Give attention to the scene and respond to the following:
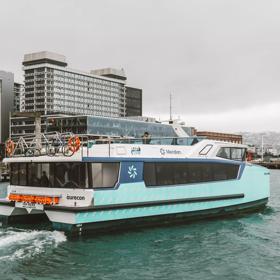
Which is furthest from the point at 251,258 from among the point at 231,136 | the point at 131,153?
the point at 231,136

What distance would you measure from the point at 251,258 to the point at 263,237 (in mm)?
2936

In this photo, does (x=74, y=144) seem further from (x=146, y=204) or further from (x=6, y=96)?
(x=6, y=96)

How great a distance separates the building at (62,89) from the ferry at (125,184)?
367ft

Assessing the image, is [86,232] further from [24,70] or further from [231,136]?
[231,136]

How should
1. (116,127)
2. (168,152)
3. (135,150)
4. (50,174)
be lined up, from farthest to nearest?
(116,127), (168,152), (135,150), (50,174)

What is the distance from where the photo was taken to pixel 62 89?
140m

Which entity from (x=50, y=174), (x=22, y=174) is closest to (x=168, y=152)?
(x=50, y=174)

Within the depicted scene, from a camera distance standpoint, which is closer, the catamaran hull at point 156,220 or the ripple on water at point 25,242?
the ripple on water at point 25,242

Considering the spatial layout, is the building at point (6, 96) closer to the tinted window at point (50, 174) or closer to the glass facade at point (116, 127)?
the glass facade at point (116, 127)

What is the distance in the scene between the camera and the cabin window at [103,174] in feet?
47.9

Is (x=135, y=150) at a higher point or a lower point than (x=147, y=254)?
higher

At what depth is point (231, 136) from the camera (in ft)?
612

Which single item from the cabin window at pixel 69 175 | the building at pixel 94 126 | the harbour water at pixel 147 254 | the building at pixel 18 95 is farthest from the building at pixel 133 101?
the harbour water at pixel 147 254

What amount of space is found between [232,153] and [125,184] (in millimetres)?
6529
